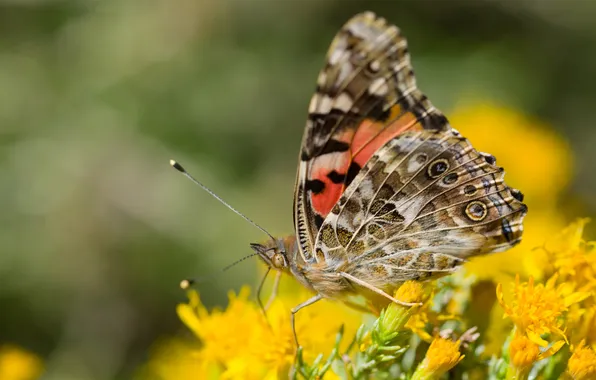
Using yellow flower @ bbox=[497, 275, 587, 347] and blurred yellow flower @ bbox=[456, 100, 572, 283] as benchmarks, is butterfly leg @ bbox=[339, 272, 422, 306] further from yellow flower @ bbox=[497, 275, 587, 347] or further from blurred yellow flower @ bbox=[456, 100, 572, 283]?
blurred yellow flower @ bbox=[456, 100, 572, 283]

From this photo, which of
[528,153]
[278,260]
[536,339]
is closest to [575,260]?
[536,339]

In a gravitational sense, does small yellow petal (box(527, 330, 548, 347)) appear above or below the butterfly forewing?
below

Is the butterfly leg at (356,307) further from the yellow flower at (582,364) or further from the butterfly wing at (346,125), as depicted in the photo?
the yellow flower at (582,364)

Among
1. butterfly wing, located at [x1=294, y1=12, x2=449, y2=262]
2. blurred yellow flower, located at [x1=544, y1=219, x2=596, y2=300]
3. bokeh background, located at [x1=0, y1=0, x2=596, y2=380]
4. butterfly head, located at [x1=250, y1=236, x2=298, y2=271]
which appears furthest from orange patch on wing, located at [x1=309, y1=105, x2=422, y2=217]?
bokeh background, located at [x1=0, y1=0, x2=596, y2=380]

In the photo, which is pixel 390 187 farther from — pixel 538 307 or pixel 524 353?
pixel 524 353

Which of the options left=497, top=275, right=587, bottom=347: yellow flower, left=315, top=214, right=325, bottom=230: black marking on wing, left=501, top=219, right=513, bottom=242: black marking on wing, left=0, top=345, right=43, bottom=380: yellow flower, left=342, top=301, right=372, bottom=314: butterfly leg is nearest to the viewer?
left=497, top=275, right=587, bottom=347: yellow flower

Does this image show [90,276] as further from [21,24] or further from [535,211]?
[535,211]

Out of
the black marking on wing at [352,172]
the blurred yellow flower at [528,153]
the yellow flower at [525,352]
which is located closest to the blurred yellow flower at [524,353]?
the yellow flower at [525,352]

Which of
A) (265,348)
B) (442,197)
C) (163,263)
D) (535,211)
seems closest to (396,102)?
(442,197)
